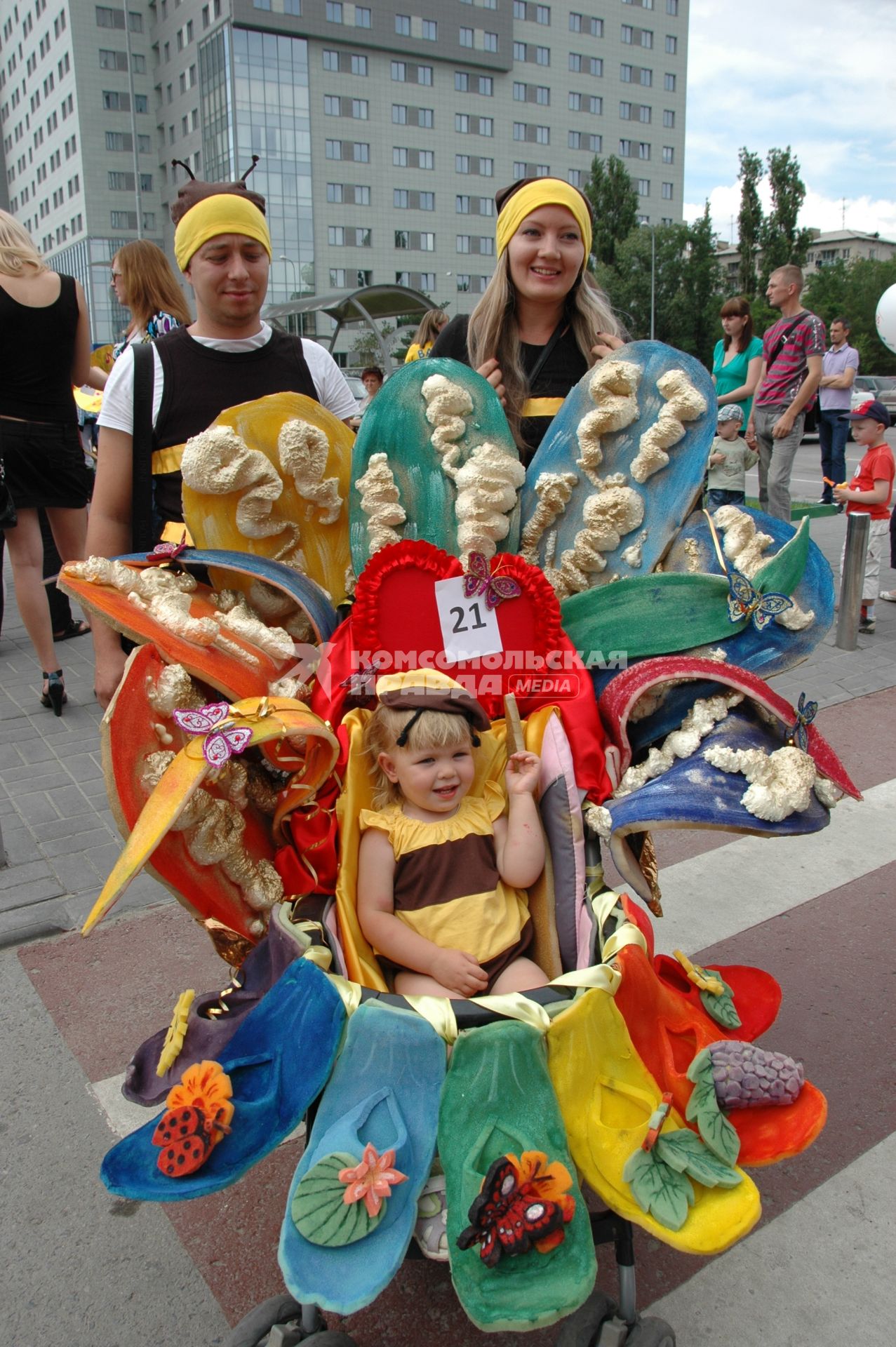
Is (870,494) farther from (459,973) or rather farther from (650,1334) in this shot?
(650,1334)

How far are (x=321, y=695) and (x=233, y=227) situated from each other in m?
1.12

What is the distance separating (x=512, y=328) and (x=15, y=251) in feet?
8.64

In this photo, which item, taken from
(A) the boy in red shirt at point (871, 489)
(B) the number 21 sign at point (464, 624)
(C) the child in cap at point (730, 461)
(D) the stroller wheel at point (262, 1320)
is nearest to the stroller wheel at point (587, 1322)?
(D) the stroller wheel at point (262, 1320)

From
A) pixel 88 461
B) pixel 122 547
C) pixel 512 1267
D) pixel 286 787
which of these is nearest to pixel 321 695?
pixel 286 787

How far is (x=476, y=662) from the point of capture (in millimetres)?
1893

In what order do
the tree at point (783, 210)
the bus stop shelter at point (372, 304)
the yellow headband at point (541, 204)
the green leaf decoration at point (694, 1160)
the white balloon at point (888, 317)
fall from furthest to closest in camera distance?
the tree at point (783, 210) < the bus stop shelter at point (372, 304) < the white balloon at point (888, 317) < the yellow headband at point (541, 204) < the green leaf decoration at point (694, 1160)

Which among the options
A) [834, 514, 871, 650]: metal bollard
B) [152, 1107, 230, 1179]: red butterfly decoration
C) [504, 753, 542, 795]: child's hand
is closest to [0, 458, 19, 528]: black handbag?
[504, 753, 542, 795]: child's hand

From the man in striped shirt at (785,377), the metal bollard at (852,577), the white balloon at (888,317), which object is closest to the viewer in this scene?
the metal bollard at (852,577)

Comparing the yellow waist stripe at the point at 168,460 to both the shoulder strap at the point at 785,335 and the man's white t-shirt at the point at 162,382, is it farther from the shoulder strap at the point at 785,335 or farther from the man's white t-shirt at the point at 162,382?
the shoulder strap at the point at 785,335

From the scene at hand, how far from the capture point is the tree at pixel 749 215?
34375 millimetres

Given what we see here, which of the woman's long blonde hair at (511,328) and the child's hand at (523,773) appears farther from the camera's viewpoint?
the woman's long blonde hair at (511,328)

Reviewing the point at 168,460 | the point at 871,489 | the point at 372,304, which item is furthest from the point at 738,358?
the point at 372,304

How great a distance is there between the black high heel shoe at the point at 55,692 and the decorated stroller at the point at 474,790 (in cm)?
291

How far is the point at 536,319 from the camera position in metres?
2.23
